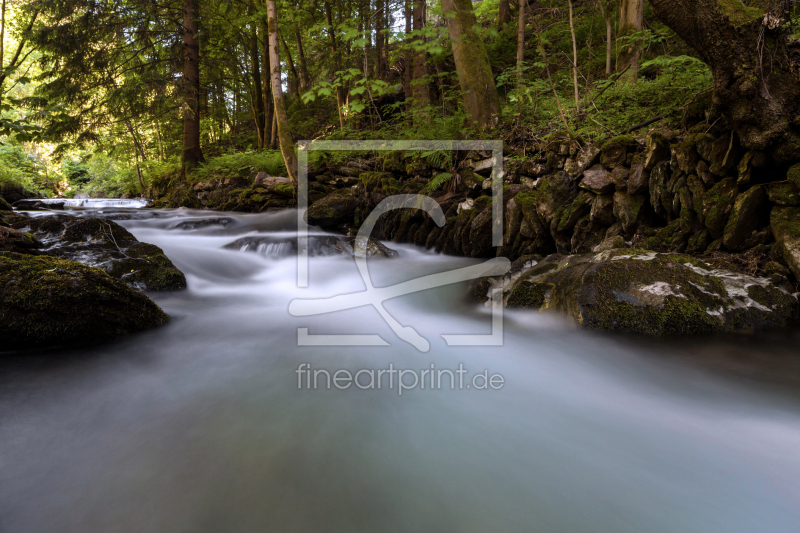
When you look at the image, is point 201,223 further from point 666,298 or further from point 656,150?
point 666,298

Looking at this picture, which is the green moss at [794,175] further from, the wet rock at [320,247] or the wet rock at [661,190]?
the wet rock at [320,247]

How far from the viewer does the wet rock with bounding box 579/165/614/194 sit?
16.5 feet

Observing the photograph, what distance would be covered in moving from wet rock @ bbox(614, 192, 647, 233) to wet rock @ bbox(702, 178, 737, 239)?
0.69 m

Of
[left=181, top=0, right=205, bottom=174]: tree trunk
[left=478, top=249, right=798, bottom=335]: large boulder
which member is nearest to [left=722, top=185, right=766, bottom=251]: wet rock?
[left=478, top=249, right=798, bottom=335]: large boulder

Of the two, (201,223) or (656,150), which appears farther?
(201,223)

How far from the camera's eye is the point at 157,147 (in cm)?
2312

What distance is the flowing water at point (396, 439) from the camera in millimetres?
1697

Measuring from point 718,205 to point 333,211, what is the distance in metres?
7.06

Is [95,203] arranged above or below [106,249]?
above

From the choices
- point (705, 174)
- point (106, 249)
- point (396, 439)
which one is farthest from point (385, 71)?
point (396, 439)

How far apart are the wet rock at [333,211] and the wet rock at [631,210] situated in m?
5.89

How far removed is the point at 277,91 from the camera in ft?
29.7

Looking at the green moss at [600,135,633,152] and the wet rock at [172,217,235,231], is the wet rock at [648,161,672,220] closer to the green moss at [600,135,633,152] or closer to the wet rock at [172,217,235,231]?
the green moss at [600,135,633,152]

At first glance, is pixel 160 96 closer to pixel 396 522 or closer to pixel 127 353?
pixel 127 353
